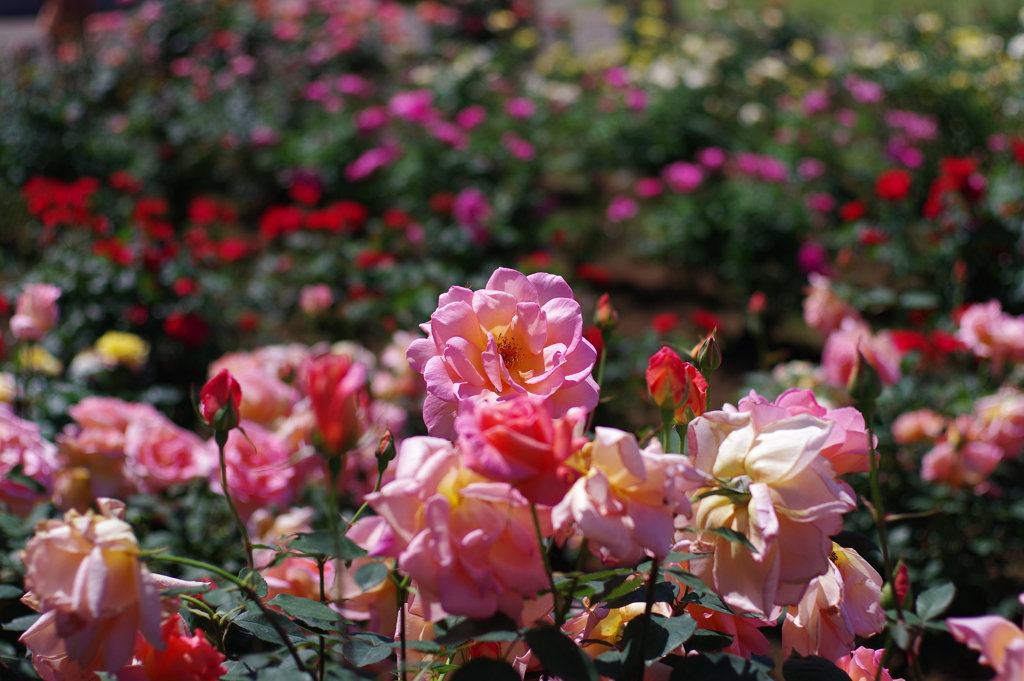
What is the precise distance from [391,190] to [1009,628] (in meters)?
3.72

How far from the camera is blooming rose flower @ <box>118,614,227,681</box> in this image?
0.55 metres

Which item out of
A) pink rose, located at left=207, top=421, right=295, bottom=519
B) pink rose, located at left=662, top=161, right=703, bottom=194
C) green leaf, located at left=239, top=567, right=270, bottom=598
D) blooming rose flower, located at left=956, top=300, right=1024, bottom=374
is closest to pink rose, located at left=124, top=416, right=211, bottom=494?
pink rose, located at left=207, top=421, right=295, bottom=519

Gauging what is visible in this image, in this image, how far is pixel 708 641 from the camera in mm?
608

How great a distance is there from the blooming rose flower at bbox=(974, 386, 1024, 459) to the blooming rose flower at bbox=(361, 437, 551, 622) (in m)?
1.32

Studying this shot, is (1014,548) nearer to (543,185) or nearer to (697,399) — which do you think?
(697,399)

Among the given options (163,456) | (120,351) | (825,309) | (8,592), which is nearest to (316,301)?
(120,351)

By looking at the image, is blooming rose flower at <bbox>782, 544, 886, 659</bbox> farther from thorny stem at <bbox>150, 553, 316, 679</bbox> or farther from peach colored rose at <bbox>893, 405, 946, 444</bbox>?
peach colored rose at <bbox>893, 405, 946, 444</bbox>

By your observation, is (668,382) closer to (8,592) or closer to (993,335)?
(8,592)

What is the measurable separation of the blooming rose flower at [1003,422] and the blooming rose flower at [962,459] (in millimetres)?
13

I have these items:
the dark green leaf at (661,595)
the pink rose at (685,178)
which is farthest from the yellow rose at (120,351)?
the pink rose at (685,178)

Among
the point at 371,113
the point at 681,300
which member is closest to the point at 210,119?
the point at 371,113

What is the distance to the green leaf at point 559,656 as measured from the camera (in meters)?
0.49

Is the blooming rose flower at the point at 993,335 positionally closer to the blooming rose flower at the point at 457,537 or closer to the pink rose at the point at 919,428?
the pink rose at the point at 919,428

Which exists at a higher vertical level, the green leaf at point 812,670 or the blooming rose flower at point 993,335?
Result: the green leaf at point 812,670
